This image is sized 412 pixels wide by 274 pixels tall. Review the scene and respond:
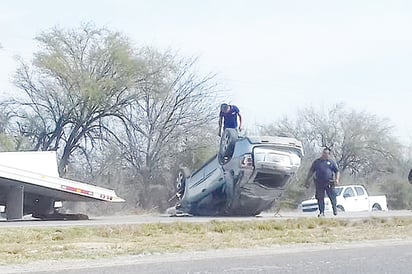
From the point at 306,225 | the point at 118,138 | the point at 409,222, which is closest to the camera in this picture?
the point at 306,225

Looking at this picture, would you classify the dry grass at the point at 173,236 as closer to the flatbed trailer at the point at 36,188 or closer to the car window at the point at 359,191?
the flatbed trailer at the point at 36,188

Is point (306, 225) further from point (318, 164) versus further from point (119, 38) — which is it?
point (119, 38)

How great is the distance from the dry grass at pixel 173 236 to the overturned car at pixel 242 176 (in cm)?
223

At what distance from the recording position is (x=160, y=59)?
44.9 m

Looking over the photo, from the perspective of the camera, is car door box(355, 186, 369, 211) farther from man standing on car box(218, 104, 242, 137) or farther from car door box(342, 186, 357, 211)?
man standing on car box(218, 104, 242, 137)

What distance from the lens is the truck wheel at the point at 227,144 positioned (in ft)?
68.4

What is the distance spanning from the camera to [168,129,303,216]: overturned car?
20.1 m

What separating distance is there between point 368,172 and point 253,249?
45.8 meters

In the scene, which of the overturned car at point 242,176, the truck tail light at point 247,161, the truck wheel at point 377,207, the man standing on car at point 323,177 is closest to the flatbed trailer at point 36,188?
the overturned car at point 242,176

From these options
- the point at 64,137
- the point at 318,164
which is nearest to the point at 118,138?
the point at 64,137

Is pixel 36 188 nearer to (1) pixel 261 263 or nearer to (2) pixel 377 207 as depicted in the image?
(1) pixel 261 263

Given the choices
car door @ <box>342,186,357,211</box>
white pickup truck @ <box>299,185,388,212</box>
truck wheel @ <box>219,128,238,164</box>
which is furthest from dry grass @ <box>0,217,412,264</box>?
car door @ <box>342,186,357,211</box>

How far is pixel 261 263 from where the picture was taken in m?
11.8

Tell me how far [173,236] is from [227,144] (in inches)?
236
